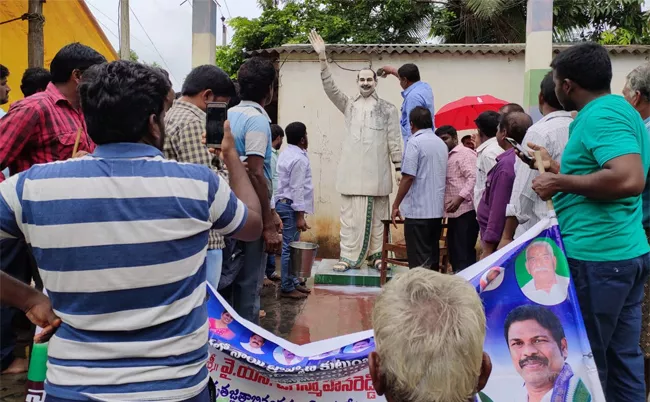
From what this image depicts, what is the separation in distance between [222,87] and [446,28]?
561 inches

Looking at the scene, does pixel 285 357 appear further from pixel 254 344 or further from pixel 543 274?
pixel 543 274

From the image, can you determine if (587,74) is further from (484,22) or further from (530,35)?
(484,22)

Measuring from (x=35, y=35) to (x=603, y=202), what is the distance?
645 centimetres

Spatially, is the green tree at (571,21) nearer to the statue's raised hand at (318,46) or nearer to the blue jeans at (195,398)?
the statue's raised hand at (318,46)

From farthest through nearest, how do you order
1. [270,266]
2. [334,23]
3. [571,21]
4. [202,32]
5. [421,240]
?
[334,23] < [571,21] < [202,32] < [270,266] < [421,240]

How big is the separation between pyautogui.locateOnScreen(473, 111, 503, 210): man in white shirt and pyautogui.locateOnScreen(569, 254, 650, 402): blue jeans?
192cm

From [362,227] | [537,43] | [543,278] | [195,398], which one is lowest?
[362,227]

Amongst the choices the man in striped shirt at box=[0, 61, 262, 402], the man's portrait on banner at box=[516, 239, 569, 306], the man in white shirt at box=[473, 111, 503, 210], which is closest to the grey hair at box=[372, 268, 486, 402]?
the man in striped shirt at box=[0, 61, 262, 402]

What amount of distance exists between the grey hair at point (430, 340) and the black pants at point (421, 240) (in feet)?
13.9

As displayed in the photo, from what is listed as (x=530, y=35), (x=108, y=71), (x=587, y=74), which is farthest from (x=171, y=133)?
(x=530, y=35)

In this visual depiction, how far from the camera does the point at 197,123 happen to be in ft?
9.45

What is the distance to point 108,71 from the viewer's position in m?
1.54

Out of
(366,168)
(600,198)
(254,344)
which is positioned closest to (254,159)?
(254,344)

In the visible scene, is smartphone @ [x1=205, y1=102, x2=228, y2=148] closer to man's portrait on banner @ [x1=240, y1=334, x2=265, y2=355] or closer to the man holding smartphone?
the man holding smartphone
